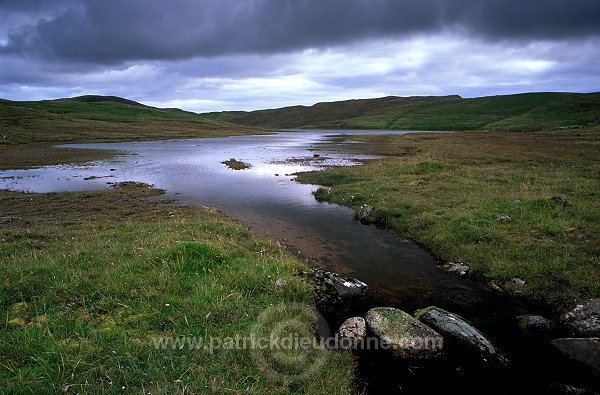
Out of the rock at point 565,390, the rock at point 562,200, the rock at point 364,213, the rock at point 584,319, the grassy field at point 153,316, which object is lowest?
the rock at point 565,390

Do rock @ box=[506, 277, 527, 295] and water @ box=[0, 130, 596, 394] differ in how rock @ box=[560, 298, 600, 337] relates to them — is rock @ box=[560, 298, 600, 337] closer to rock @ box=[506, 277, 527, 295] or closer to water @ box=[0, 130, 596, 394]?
water @ box=[0, 130, 596, 394]

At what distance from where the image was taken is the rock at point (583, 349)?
7806 millimetres

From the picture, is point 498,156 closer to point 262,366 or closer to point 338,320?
point 338,320

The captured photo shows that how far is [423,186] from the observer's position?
25.9 metres

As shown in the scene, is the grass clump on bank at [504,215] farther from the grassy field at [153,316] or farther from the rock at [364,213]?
the grassy field at [153,316]

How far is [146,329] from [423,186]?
74.9 ft

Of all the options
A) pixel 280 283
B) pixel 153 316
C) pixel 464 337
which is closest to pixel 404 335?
pixel 464 337

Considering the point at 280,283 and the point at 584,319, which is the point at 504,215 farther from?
the point at 280,283

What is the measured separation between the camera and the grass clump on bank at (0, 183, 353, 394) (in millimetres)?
5559

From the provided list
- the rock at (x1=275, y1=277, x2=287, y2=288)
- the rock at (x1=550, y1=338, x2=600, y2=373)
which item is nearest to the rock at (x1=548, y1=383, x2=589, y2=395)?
the rock at (x1=550, y1=338, x2=600, y2=373)

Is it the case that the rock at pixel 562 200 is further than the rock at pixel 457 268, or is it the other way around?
the rock at pixel 562 200

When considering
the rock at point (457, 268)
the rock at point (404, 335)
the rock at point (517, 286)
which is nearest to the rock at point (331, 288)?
the rock at point (404, 335)

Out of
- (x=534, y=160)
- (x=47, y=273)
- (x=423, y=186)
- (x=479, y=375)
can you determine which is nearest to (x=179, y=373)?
(x=47, y=273)

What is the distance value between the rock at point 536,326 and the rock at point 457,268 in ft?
11.5
